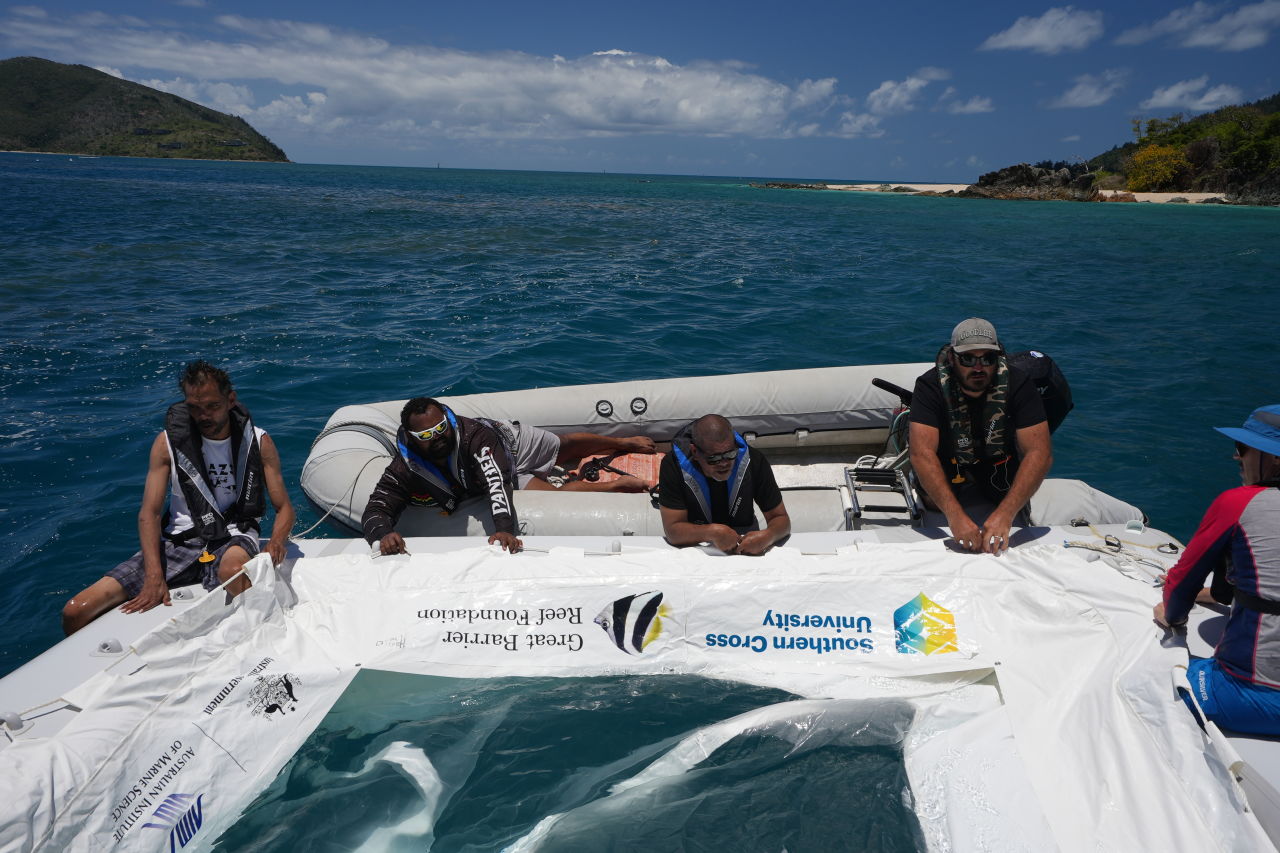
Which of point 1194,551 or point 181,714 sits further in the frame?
point 181,714

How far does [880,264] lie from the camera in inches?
731

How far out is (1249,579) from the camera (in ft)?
6.77

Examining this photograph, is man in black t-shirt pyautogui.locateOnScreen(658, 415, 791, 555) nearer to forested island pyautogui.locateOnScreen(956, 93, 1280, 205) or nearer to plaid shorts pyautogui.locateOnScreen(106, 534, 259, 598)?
plaid shorts pyautogui.locateOnScreen(106, 534, 259, 598)

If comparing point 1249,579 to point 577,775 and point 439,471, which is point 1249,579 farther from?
point 439,471

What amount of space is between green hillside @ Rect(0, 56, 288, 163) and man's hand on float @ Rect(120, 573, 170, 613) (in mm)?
121765

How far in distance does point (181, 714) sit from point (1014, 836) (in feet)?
9.28

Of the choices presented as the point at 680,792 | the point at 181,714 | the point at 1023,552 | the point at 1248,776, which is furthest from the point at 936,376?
the point at 181,714

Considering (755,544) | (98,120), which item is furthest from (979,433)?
(98,120)

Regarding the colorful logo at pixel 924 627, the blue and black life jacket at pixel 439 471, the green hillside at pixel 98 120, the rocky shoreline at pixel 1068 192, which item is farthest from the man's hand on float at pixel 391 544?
the green hillside at pixel 98 120

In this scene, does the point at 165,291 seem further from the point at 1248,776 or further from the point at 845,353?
the point at 1248,776

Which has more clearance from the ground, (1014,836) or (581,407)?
(581,407)

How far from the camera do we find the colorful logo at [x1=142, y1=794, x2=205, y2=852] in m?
2.29

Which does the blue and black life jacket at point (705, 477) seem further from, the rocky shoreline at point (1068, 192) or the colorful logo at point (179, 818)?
the rocky shoreline at point (1068, 192)

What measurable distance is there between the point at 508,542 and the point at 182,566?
1.46m
